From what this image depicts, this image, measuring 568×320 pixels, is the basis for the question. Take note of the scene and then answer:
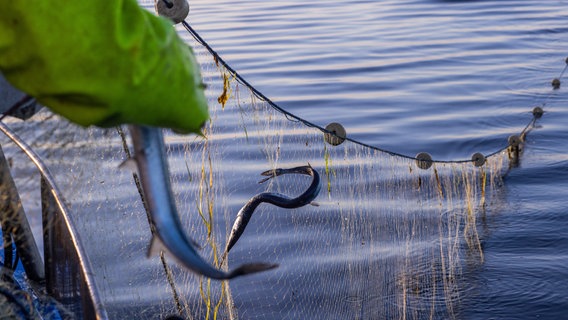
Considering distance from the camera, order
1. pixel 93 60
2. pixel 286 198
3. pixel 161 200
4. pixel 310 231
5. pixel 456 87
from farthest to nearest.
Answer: pixel 456 87 < pixel 310 231 < pixel 286 198 < pixel 161 200 < pixel 93 60

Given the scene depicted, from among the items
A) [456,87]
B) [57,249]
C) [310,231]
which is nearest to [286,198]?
[57,249]

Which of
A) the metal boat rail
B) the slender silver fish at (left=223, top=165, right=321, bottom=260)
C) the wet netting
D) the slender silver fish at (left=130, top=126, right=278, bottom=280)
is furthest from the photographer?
the wet netting

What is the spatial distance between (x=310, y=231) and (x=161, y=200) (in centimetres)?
1027

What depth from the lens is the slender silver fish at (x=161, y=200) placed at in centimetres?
302

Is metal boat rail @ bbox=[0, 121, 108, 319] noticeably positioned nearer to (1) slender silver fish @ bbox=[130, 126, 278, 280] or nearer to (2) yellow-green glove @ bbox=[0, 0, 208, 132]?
(1) slender silver fish @ bbox=[130, 126, 278, 280]

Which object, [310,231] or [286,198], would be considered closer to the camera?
[286,198]

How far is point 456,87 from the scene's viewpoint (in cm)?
2303

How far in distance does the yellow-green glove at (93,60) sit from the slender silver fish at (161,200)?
10cm

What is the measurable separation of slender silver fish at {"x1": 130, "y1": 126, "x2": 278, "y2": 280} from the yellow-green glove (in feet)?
0.32

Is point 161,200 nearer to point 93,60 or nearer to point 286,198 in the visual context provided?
point 93,60

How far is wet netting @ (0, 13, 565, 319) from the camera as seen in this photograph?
9.92 metres

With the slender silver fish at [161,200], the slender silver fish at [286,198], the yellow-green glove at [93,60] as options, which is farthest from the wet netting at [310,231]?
the yellow-green glove at [93,60]

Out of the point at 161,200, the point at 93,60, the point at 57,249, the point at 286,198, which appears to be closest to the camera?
Answer: the point at 93,60

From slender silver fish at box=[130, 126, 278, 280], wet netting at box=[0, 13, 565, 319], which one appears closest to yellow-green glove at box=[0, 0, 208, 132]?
slender silver fish at box=[130, 126, 278, 280]
